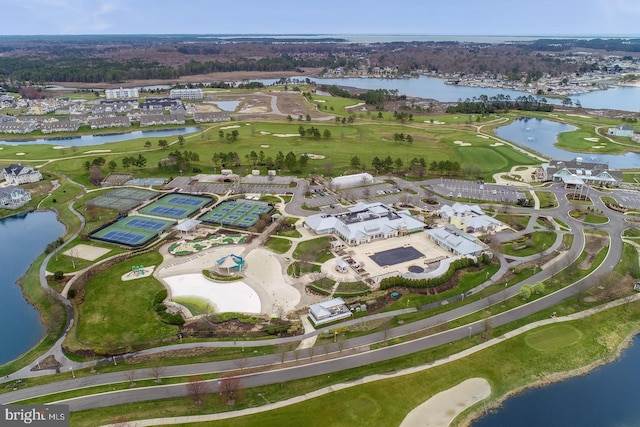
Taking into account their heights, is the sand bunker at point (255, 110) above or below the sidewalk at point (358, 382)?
above

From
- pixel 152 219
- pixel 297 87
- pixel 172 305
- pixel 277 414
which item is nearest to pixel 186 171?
pixel 152 219

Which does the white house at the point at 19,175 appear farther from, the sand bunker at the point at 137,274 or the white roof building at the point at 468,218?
the white roof building at the point at 468,218

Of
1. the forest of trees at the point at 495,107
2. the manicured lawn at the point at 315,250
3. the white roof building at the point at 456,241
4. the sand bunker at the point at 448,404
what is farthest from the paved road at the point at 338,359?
the forest of trees at the point at 495,107

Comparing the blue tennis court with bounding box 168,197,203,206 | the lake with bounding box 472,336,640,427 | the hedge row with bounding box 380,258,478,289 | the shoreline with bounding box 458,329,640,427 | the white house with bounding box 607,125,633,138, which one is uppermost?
the white house with bounding box 607,125,633,138

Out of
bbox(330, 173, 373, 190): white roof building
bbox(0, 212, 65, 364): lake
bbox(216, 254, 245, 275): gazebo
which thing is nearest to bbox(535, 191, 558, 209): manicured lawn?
bbox(330, 173, 373, 190): white roof building

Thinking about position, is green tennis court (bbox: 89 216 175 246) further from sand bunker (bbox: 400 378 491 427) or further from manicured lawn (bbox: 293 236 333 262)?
sand bunker (bbox: 400 378 491 427)

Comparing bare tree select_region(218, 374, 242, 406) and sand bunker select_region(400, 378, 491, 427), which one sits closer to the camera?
sand bunker select_region(400, 378, 491, 427)

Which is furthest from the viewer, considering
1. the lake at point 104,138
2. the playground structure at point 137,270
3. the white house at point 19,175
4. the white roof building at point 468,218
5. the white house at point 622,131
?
the white house at point 622,131

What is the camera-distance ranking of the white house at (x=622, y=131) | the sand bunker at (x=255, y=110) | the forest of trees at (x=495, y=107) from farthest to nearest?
the forest of trees at (x=495, y=107) → the sand bunker at (x=255, y=110) → the white house at (x=622, y=131)

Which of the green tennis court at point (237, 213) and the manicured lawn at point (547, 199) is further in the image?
the manicured lawn at point (547, 199)
